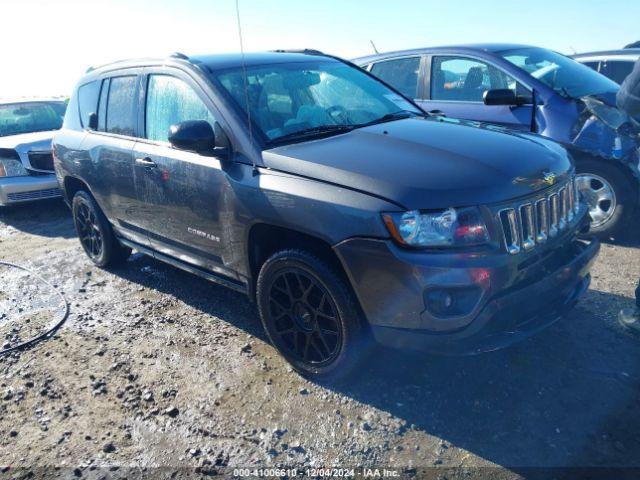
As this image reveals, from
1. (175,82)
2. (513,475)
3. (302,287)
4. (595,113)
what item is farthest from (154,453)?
(595,113)

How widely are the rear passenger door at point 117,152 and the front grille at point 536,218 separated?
2.71 m

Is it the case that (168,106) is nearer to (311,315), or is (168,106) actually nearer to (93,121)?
(93,121)

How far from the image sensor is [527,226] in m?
2.62

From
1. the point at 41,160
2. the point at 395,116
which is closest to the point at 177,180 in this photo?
the point at 395,116

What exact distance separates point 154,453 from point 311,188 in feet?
5.08

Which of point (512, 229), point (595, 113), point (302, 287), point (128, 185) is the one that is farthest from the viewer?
point (595, 113)

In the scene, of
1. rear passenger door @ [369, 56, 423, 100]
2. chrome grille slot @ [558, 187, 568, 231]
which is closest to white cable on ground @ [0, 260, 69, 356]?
chrome grille slot @ [558, 187, 568, 231]

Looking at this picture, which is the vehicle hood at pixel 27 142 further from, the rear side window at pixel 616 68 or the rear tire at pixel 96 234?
the rear side window at pixel 616 68

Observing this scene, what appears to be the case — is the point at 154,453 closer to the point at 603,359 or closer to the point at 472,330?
the point at 472,330

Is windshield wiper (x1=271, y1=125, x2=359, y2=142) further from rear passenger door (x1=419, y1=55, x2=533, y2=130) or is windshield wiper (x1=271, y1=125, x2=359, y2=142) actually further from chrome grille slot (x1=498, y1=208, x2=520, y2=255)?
rear passenger door (x1=419, y1=55, x2=533, y2=130)

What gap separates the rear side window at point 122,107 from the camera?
4051 mm

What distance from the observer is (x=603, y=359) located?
10.2 ft

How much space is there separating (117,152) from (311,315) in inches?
85.9

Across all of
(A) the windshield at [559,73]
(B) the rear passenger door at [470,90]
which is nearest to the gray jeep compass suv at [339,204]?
(B) the rear passenger door at [470,90]
